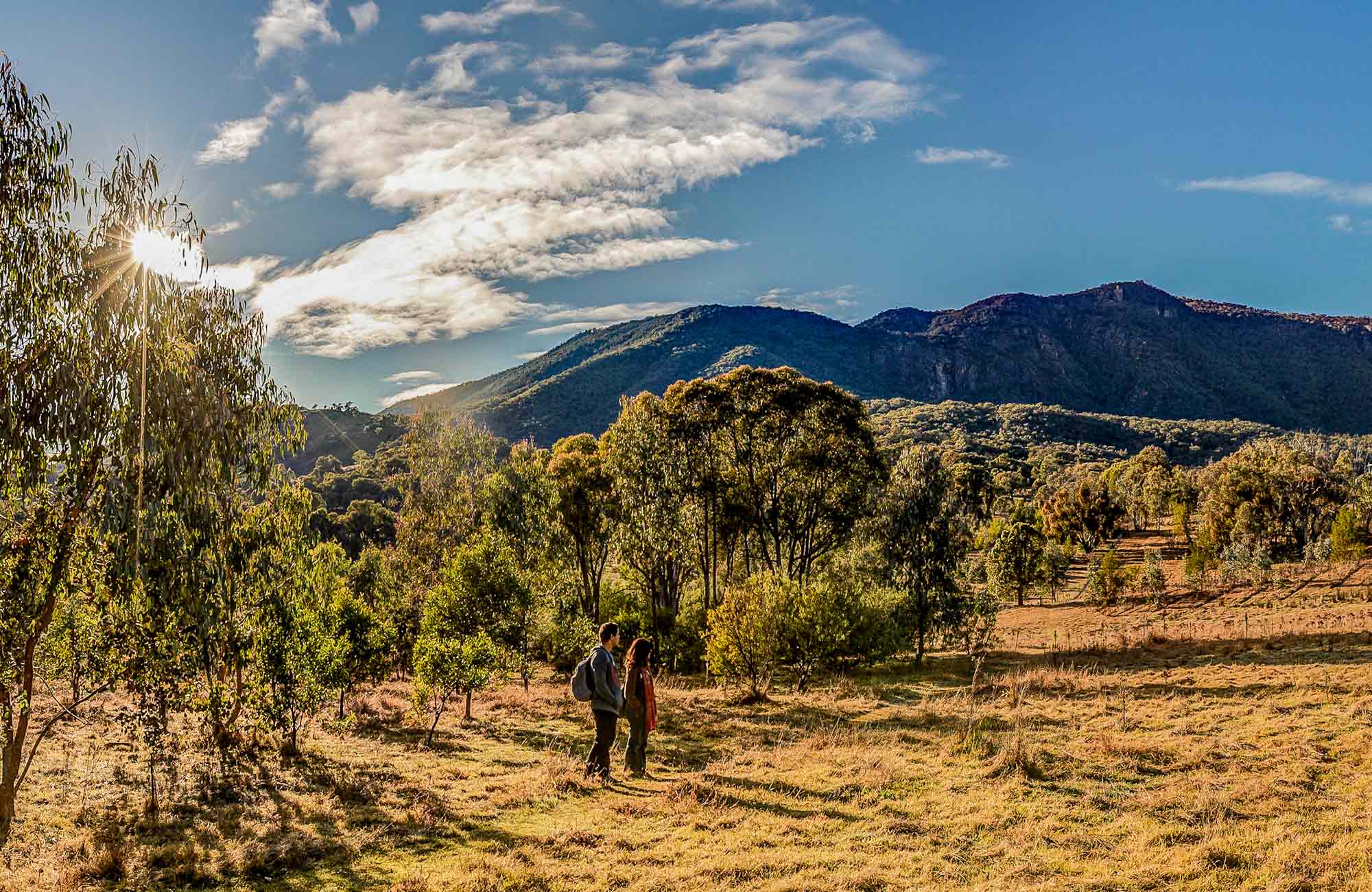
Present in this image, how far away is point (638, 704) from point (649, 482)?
20.4 meters

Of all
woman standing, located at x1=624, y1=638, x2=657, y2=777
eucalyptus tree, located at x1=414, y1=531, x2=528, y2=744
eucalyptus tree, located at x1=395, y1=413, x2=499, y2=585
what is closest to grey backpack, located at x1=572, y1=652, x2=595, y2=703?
woman standing, located at x1=624, y1=638, x2=657, y2=777

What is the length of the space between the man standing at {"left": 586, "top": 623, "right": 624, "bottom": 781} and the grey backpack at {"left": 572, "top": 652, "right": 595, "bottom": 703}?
0.03 metres

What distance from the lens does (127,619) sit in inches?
384

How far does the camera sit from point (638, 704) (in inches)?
448

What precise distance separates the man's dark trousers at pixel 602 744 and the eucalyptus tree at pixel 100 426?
5933mm

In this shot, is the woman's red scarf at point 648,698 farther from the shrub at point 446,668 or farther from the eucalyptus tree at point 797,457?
the eucalyptus tree at point 797,457

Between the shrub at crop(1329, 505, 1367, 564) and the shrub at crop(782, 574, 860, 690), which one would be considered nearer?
the shrub at crop(782, 574, 860, 690)

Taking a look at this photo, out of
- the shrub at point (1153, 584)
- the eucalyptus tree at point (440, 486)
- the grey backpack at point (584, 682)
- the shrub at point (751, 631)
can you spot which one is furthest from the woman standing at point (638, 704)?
the shrub at point (1153, 584)

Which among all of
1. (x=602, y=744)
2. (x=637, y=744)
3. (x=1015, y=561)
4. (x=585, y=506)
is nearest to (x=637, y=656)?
(x=602, y=744)

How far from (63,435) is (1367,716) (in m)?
22.3

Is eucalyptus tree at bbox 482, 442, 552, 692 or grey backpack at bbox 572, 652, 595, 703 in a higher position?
eucalyptus tree at bbox 482, 442, 552, 692

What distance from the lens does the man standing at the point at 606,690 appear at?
10820 millimetres

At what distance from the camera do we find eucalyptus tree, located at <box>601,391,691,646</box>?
31.3 meters

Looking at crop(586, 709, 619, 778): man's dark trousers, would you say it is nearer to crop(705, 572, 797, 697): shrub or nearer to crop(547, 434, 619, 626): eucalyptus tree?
crop(705, 572, 797, 697): shrub
